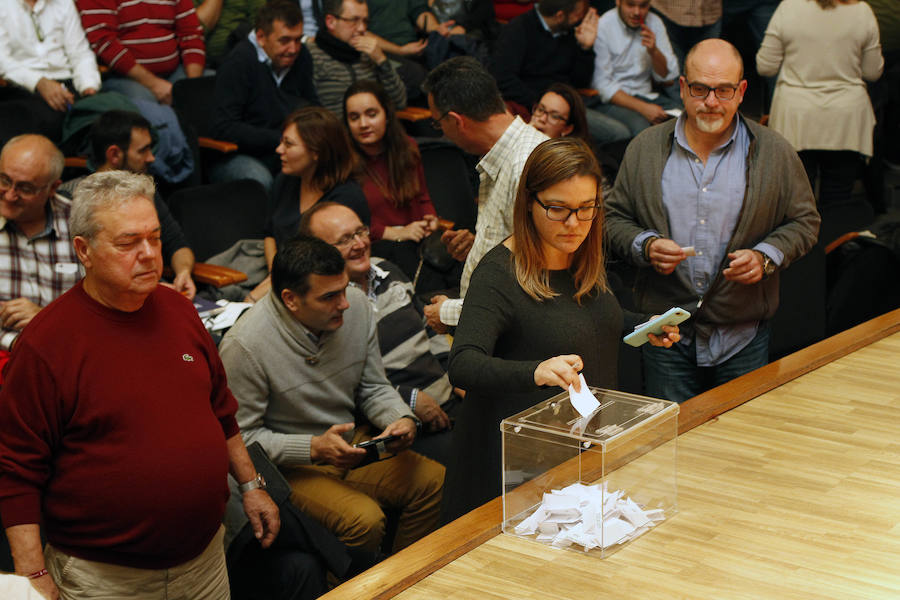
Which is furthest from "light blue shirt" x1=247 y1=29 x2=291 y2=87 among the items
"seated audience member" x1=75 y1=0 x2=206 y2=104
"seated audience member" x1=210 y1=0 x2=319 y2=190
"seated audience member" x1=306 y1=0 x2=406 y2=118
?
"seated audience member" x1=75 y1=0 x2=206 y2=104

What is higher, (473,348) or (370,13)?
(370,13)

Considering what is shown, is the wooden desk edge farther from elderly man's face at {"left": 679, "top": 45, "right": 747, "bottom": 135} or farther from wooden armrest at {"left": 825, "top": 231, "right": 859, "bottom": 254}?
wooden armrest at {"left": 825, "top": 231, "right": 859, "bottom": 254}

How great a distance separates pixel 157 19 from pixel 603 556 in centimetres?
437

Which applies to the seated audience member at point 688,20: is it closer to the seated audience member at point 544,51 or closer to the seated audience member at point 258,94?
the seated audience member at point 544,51

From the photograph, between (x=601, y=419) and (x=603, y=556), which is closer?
(x=603, y=556)

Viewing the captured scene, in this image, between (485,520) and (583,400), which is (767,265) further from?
(485,520)

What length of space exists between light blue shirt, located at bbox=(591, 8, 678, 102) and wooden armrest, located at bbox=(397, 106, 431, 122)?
3.91 feet

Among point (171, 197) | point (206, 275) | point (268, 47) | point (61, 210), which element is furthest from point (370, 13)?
point (61, 210)

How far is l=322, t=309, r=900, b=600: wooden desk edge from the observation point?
2008 mm

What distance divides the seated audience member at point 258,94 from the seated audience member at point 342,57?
0.24 metres

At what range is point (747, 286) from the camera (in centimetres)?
320

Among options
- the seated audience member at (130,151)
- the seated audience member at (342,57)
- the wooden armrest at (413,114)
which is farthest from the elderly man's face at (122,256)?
the wooden armrest at (413,114)

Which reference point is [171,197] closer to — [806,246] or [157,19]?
[157,19]

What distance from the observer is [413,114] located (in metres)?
5.96
